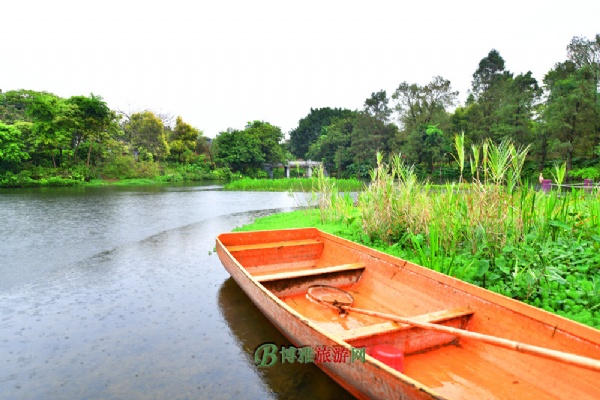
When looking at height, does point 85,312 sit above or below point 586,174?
below

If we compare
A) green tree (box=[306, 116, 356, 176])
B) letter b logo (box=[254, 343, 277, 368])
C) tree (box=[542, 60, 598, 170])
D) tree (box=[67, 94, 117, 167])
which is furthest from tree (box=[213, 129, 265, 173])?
letter b logo (box=[254, 343, 277, 368])

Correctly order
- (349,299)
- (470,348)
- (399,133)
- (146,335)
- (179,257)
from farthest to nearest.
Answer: (399,133) < (179,257) < (349,299) < (146,335) < (470,348)

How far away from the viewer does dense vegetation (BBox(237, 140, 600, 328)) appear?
9.12 ft

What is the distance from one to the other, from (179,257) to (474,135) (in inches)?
1013

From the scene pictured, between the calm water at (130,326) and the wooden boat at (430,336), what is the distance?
15.3 inches

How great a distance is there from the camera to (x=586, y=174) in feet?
68.9

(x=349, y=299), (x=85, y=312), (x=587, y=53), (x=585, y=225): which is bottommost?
(x=85, y=312)

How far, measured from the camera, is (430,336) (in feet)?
7.96

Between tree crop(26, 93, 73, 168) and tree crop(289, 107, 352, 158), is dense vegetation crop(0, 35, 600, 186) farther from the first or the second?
tree crop(289, 107, 352, 158)

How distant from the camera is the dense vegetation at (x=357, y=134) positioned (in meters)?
21.5

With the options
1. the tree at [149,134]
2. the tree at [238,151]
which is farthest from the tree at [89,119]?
the tree at [238,151]

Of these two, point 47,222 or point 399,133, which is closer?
point 47,222

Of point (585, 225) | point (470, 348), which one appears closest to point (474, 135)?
point (585, 225)

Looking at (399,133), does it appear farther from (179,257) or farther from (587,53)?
(179,257)
